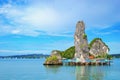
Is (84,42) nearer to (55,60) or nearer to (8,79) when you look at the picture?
(55,60)

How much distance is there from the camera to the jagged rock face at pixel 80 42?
13225 cm

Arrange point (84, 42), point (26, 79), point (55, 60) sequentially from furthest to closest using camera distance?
point (84, 42) → point (55, 60) → point (26, 79)

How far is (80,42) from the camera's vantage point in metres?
136

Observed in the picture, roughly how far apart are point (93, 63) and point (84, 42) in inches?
461

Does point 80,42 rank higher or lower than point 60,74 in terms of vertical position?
higher

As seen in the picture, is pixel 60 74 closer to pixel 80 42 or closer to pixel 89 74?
pixel 89 74

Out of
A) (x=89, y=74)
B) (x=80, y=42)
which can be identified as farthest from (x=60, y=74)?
(x=80, y=42)

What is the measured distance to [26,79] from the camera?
192 feet

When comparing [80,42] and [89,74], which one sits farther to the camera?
[80,42]

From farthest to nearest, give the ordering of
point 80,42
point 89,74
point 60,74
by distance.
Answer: point 80,42, point 60,74, point 89,74

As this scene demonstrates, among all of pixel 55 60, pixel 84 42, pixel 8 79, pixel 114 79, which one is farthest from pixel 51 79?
pixel 84 42

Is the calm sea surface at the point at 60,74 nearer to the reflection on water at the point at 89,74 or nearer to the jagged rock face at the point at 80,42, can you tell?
the reflection on water at the point at 89,74

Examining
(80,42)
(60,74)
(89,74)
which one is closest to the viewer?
(89,74)

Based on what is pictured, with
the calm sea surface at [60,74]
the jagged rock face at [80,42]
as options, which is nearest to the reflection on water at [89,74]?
the calm sea surface at [60,74]
